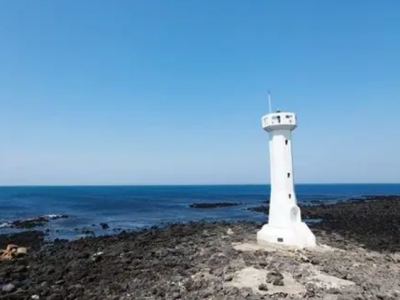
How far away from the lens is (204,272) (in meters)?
16.5

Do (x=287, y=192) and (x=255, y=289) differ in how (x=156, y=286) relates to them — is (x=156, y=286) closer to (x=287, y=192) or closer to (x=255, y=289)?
(x=255, y=289)

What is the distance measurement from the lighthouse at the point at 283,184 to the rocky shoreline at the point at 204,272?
973 mm

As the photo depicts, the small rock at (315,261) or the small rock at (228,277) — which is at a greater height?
the small rock at (315,261)

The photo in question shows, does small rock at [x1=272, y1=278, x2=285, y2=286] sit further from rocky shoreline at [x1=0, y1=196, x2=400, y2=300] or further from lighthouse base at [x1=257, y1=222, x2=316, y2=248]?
lighthouse base at [x1=257, y1=222, x2=316, y2=248]

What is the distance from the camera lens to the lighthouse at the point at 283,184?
2044cm

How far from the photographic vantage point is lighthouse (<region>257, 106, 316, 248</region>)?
20.4 m

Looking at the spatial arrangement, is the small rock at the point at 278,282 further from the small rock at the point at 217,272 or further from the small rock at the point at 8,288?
the small rock at the point at 8,288

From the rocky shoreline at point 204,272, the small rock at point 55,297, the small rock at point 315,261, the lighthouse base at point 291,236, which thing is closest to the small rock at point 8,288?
the rocky shoreline at point 204,272

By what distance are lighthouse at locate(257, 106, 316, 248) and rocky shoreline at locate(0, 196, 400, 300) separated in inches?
38.3

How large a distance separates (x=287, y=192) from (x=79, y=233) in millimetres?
23482

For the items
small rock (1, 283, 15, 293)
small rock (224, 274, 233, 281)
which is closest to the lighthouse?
small rock (224, 274, 233, 281)

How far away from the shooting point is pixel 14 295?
1538 cm

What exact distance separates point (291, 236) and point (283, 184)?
8.76ft

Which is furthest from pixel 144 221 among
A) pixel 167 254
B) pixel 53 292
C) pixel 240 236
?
pixel 53 292
